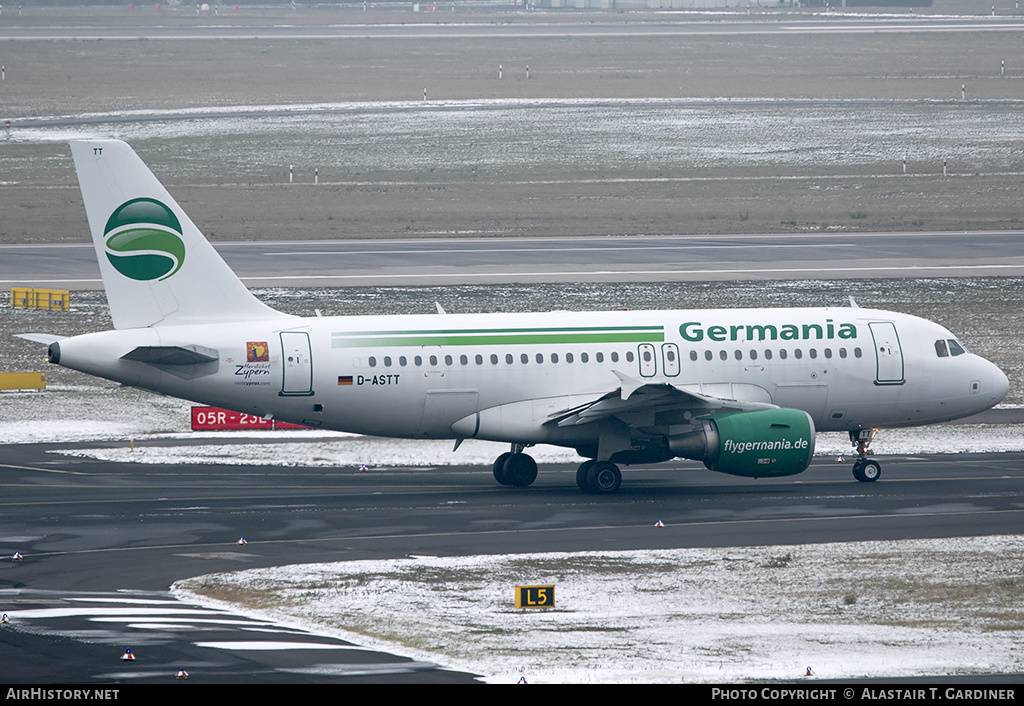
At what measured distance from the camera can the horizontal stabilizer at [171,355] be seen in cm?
3388

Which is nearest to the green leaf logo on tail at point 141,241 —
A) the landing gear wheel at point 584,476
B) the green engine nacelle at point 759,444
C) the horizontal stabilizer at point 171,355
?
the horizontal stabilizer at point 171,355

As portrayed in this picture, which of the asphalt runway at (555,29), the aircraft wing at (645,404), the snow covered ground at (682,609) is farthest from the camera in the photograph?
the asphalt runway at (555,29)

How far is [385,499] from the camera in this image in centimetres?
3497

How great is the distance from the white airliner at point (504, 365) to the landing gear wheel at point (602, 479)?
4 centimetres

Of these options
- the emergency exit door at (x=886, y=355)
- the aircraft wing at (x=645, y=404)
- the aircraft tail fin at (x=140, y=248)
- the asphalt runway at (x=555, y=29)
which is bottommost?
the aircraft wing at (x=645, y=404)

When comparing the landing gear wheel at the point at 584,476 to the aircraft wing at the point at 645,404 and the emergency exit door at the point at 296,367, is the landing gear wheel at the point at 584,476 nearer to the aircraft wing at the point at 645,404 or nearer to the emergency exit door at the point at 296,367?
the aircraft wing at the point at 645,404

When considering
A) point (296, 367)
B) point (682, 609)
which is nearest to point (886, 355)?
point (296, 367)

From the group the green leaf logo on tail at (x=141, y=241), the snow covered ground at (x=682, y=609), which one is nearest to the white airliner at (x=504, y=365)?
the green leaf logo on tail at (x=141, y=241)

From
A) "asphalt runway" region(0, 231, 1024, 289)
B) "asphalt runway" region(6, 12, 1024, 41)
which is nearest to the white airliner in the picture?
"asphalt runway" region(0, 231, 1024, 289)

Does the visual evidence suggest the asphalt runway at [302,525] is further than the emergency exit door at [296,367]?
No

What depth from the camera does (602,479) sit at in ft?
117

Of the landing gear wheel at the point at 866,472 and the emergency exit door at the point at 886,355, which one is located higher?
the emergency exit door at the point at 886,355

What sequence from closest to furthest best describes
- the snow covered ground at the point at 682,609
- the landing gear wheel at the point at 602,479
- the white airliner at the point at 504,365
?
the snow covered ground at the point at 682,609, the white airliner at the point at 504,365, the landing gear wheel at the point at 602,479

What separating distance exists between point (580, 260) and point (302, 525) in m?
39.3
